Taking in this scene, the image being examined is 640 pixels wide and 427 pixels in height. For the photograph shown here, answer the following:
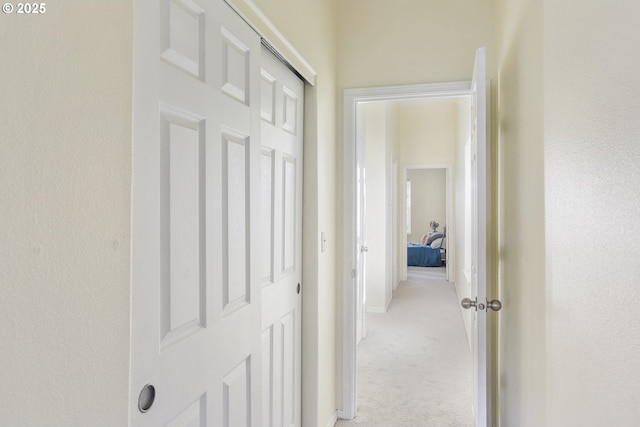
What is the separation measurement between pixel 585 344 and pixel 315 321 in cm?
147

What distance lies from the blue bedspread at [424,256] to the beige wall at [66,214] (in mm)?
8628

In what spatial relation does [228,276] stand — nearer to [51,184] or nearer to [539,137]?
[51,184]

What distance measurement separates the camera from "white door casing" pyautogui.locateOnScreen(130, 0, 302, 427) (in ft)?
2.93

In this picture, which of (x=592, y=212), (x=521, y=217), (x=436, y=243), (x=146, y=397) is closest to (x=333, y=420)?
(x=521, y=217)

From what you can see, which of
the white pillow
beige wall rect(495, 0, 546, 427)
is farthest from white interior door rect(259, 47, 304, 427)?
the white pillow

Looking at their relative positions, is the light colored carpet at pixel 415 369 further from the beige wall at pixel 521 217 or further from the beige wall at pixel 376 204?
the beige wall at pixel 521 217

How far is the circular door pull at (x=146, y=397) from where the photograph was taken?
34.9 inches

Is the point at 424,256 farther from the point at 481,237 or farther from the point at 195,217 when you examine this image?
the point at 195,217

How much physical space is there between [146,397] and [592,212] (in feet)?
3.55

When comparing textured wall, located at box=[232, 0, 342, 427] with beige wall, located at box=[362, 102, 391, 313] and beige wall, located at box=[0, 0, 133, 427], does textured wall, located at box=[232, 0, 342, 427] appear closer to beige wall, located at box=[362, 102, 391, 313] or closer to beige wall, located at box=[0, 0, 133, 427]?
beige wall, located at box=[0, 0, 133, 427]

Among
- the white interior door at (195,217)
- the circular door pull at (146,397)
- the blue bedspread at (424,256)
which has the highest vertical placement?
the white interior door at (195,217)

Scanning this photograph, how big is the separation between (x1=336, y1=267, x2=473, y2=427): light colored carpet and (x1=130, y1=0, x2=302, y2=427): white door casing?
5.16 ft

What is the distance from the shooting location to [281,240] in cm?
187

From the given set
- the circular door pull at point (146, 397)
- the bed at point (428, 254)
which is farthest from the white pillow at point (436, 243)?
the circular door pull at point (146, 397)
